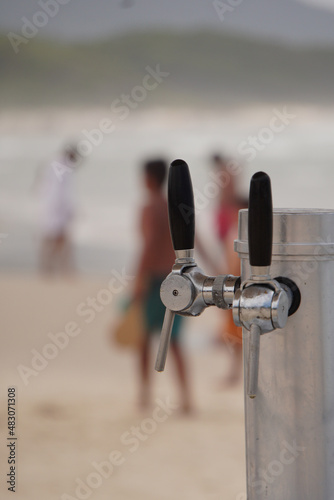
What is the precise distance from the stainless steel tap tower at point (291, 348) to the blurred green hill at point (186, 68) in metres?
4.84

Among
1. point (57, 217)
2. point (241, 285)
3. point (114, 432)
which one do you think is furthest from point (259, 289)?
point (57, 217)

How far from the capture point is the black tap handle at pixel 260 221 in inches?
19.7

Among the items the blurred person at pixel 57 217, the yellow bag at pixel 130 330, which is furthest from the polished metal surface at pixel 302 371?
the blurred person at pixel 57 217

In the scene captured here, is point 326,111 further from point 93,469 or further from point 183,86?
point 93,469

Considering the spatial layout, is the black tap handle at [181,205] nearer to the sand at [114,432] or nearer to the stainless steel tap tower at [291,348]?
the stainless steel tap tower at [291,348]

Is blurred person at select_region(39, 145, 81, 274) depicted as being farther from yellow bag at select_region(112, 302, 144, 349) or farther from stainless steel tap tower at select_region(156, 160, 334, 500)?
stainless steel tap tower at select_region(156, 160, 334, 500)

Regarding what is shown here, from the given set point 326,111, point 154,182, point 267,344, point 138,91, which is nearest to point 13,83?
point 138,91

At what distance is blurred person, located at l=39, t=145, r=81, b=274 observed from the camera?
13.7 feet

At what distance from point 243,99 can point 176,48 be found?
2.58 ft

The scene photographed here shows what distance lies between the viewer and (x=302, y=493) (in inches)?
22.0

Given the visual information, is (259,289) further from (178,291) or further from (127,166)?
(127,166)

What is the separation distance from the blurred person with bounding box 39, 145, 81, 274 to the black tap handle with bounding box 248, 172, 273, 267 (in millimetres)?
3688

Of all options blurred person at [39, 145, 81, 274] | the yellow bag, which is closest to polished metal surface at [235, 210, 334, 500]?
the yellow bag

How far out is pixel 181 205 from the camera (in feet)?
1.89
